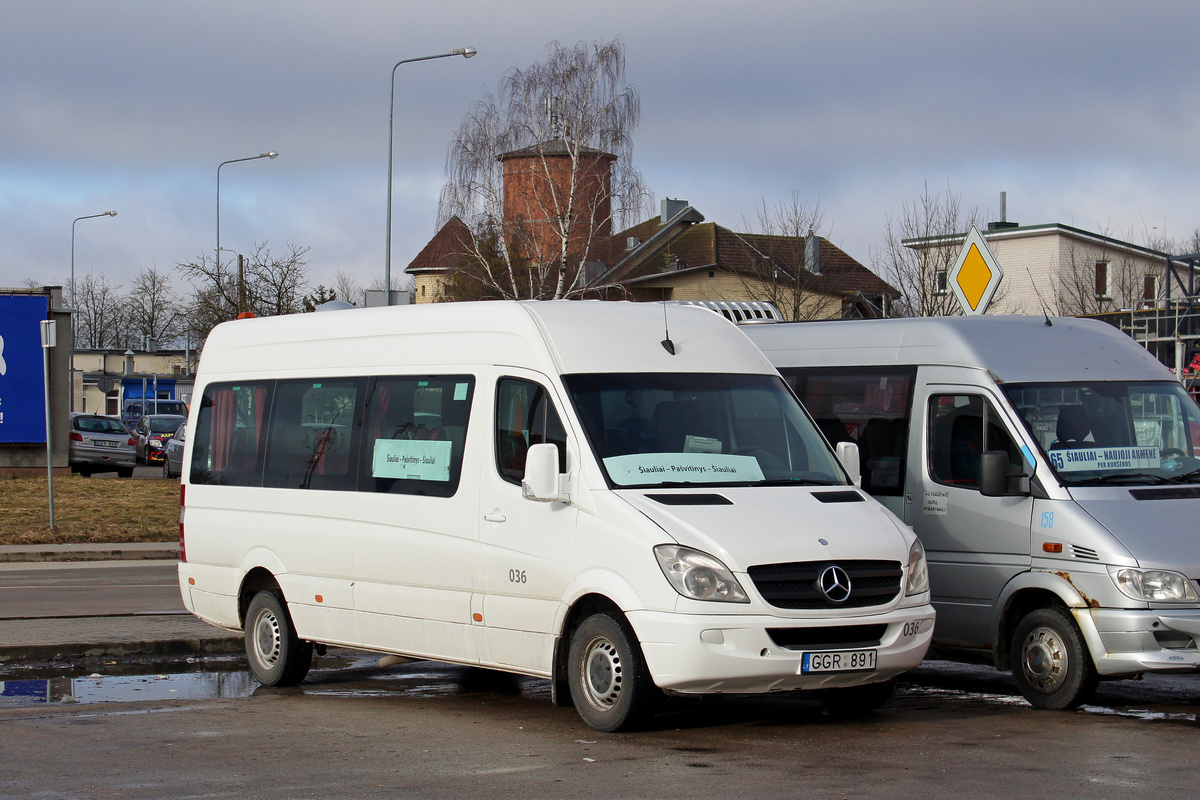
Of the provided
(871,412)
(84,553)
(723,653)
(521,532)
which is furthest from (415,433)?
(84,553)

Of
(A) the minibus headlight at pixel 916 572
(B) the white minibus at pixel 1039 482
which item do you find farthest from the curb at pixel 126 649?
(A) the minibus headlight at pixel 916 572

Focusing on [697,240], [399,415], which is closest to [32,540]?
[399,415]

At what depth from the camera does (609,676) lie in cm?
786

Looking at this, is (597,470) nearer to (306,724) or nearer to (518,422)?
(518,422)

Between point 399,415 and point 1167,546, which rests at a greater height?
point 399,415

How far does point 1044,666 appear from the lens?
8922 mm

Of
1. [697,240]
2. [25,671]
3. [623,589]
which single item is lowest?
[25,671]

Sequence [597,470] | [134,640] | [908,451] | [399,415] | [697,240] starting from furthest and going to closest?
[697,240] → [134,640] → [908,451] → [399,415] → [597,470]

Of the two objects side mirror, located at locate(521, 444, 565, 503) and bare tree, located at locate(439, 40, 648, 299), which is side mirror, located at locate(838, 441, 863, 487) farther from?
bare tree, located at locate(439, 40, 648, 299)

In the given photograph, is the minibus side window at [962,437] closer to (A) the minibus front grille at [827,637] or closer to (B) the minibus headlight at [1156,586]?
(B) the minibus headlight at [1156,586]

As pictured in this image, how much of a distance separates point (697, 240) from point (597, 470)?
5697 cm

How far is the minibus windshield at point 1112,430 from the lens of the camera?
9094mm

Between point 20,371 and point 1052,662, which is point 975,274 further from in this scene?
point 20,371

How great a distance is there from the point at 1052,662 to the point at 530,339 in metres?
3.73
